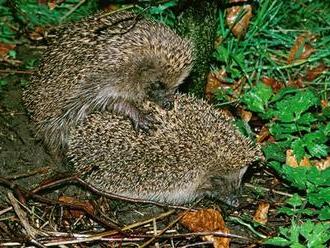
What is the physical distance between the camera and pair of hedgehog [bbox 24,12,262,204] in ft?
15.7

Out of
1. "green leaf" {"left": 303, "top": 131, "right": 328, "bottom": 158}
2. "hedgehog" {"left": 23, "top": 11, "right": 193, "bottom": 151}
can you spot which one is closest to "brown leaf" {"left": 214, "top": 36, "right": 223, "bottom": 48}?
"hedgehog" {"left": 23, "top": 11, "right": 193, "bottom": 151}

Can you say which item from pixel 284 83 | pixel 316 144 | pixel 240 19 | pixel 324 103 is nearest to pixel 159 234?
pixel 316 144

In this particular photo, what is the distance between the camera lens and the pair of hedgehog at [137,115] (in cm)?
478

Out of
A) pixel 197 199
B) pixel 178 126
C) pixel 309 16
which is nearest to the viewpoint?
pixel 178 126

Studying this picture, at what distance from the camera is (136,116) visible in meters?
4.80

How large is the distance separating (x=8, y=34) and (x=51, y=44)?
4.99ft

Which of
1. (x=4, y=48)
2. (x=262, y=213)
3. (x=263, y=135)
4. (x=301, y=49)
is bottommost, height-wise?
(x=262, y=213)

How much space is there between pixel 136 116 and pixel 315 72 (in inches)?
87.4

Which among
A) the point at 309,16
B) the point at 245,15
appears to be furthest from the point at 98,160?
the point at 309,16

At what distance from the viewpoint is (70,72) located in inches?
197

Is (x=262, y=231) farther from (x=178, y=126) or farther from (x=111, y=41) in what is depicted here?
(x=111, y=41)

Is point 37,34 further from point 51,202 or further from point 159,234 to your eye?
point 159,234

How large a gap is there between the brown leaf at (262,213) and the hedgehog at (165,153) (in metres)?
0.18

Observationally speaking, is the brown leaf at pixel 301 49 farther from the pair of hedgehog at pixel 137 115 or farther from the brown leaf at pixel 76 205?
the brown leaf at pixel 76 205
